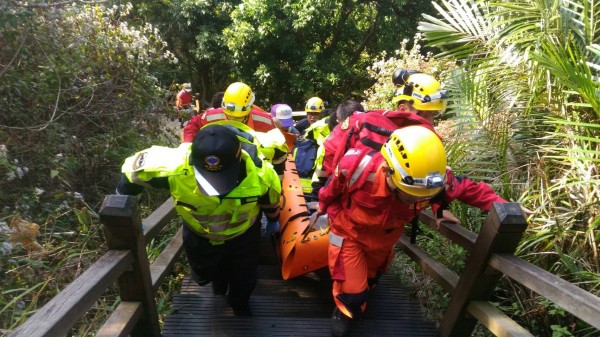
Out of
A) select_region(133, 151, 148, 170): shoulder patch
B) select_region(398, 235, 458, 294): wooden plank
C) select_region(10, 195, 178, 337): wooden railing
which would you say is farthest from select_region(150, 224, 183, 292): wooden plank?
select_region(398, 235, 458, 294): wooden plank

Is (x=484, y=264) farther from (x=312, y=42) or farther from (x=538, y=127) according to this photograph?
(x=312, y=42)

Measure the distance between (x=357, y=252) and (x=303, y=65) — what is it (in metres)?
10.1

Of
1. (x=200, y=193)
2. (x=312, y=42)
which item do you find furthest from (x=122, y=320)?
(x=312, y=42)

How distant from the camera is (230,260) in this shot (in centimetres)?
293

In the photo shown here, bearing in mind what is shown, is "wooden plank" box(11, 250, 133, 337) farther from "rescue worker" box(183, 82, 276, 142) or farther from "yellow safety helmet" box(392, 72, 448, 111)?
"yellow safety helmet" box(392, 72, 448, 111)

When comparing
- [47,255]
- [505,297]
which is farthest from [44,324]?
[505,297]

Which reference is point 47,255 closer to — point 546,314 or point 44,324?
point 44,324

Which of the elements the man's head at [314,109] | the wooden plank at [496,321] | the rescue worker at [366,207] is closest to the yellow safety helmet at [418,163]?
the rescue worker at [366,207]

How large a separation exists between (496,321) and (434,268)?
0.84 metres

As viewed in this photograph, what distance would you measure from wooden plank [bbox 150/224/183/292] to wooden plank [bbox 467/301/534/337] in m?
1.97

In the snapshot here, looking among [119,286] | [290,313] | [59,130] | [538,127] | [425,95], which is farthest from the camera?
[59,130]

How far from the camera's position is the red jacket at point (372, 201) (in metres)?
2.60

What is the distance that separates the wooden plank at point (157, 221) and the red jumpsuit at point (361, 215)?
114 centimetres

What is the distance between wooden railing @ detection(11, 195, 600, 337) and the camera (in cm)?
168
